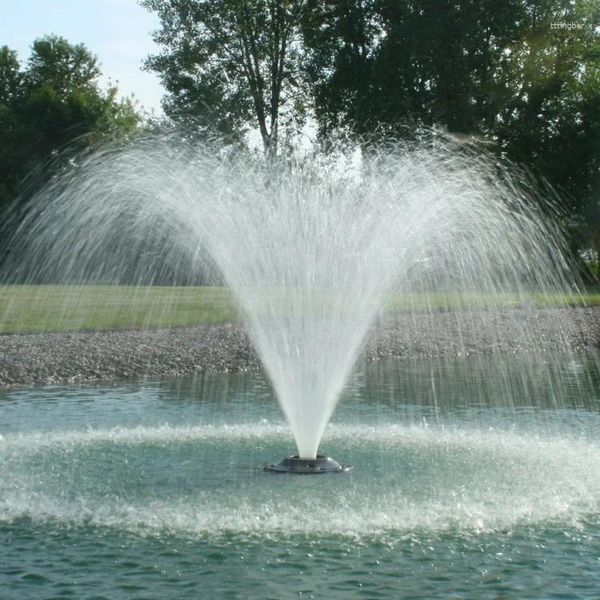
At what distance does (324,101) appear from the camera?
5088cm

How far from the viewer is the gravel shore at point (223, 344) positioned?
72.0 ft

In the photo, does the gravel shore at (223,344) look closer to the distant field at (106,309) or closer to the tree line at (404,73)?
the distant field at (106,309)

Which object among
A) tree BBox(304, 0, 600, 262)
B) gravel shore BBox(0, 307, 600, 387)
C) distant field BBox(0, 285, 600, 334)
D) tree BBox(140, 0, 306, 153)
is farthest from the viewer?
tree BBox(140, 0, 306, 153)

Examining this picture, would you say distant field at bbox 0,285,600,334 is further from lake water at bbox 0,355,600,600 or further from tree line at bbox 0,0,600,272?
lake water at bbox 0,355,600,600

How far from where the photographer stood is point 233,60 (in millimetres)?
53031

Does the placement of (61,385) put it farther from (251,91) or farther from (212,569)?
(251,91)

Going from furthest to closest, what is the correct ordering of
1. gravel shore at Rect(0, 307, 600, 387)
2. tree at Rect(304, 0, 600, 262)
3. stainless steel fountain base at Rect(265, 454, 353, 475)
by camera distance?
1. tree at Rect(304, 0, 600, 262)
2. gravel shore at Rect(0, 307, 600, 387)
3. stainless steel fountain base at Rect(265, 454, 353, 475)

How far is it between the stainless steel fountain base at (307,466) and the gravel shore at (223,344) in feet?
32.6

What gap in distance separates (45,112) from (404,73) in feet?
85.9

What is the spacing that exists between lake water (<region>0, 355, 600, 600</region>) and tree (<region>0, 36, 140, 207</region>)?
146 feet

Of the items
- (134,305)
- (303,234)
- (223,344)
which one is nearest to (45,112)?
(134,305)

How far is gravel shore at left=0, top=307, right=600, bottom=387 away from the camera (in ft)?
72.0

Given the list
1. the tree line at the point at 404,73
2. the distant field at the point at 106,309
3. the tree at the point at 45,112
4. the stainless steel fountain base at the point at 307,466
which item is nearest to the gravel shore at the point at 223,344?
the distant field at the point at 106,309

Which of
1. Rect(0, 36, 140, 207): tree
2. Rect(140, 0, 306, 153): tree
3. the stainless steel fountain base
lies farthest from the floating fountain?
Rect(0, 36, 140, 207): tree
